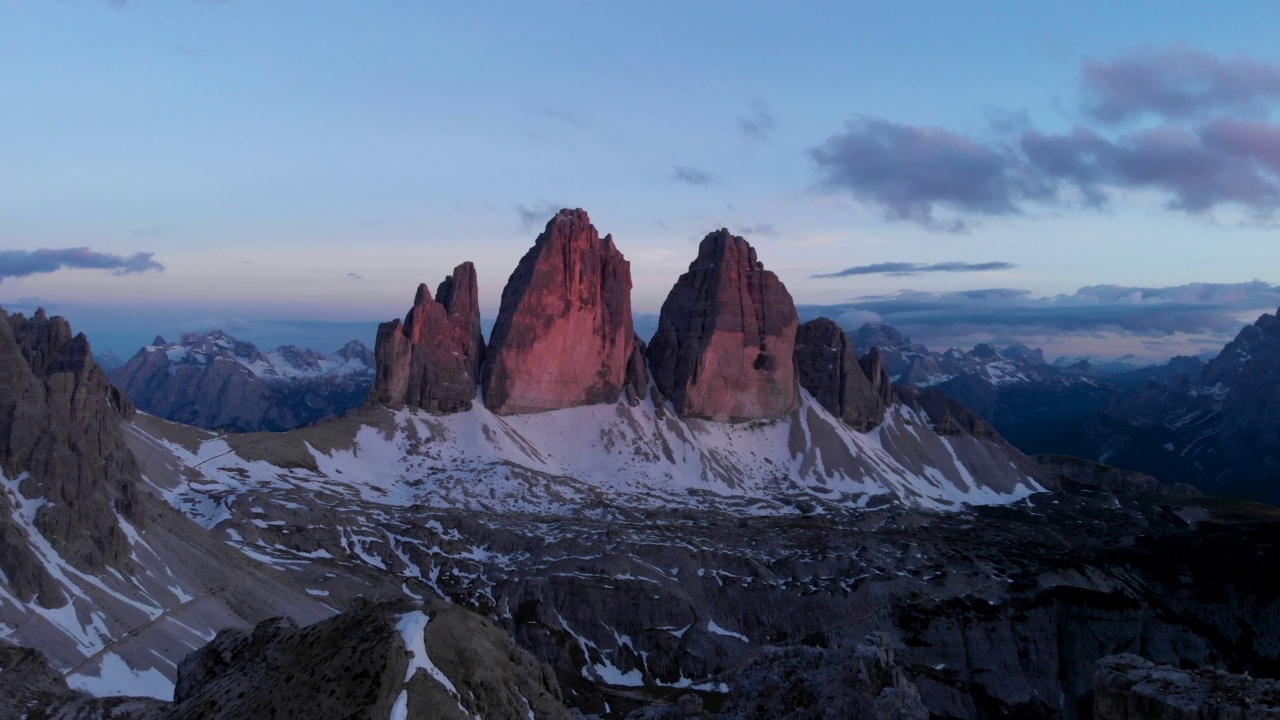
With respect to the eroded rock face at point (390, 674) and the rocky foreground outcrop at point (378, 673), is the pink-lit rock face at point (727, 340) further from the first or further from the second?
the eroded rock face at point (390, 674)

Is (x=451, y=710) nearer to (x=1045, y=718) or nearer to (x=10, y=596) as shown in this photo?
(x=10, y=596)

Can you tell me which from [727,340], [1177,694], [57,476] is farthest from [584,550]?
[727,340]

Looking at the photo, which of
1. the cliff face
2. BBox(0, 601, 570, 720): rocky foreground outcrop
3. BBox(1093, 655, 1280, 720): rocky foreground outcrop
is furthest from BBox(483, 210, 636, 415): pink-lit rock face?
BBox(1093, 655, 1280, 720): rocky foreground outcrop

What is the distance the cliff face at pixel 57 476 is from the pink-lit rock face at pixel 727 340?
117963 mm

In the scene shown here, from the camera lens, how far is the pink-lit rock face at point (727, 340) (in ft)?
597

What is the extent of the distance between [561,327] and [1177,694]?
148859 mm

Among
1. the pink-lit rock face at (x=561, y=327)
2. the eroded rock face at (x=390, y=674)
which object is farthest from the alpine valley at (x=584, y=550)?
the pink-lit rock face at (x=561, y=327)

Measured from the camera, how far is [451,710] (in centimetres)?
1858

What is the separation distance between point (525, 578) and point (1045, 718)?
51.1 meters

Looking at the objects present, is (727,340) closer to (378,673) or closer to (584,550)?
(584,550)

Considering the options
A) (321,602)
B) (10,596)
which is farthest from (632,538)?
(10,596)

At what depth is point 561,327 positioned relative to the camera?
166750mm

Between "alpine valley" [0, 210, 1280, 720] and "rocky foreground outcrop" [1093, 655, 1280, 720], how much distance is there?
0.10 meters

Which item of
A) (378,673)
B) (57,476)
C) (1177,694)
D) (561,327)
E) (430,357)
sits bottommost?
(57,476)
